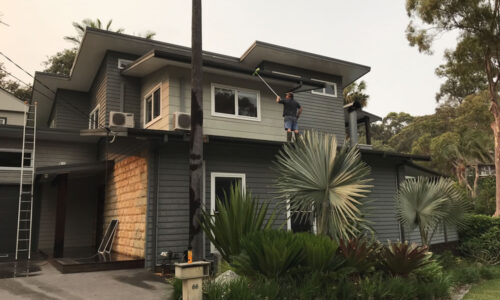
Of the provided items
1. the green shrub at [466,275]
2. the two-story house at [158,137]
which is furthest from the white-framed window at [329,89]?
the green shrub at [466,275]

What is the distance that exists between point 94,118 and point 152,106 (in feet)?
14.0

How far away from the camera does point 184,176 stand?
9.41 metres

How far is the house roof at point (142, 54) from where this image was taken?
39.2 ft

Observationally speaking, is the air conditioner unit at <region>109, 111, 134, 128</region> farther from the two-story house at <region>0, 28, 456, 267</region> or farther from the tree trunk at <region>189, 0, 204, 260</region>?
the tree trunk at <region>189, 0, 204, 260</region>

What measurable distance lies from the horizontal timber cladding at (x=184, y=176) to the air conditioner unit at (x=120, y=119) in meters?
2.45

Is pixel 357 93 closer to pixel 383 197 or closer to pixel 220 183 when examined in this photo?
pixel 383 197

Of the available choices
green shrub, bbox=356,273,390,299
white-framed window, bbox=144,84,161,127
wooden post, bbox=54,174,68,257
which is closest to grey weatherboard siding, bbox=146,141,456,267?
green shrub, bbox=356,273,390,299

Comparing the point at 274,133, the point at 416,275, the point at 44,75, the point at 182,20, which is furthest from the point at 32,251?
the point at 416,275

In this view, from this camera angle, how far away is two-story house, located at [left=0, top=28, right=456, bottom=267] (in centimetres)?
919

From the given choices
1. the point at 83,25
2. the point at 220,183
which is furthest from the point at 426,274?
the point at 83,25

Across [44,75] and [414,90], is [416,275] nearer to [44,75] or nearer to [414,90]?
[44,75]

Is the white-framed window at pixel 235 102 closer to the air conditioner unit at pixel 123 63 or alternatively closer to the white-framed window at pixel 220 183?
the white-framed window at pixel 220 183

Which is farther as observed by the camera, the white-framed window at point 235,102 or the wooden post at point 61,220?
the white-framed window at point 235,102

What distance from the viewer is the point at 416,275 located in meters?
6.82
